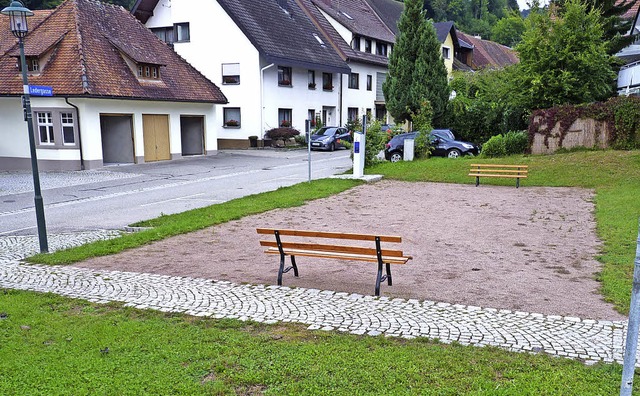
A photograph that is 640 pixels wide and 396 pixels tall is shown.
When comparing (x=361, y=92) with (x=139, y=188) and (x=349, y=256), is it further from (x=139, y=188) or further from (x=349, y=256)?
(x=349, y=256)

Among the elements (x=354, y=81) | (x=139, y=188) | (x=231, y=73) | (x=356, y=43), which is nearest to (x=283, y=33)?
(x=231, y=73)

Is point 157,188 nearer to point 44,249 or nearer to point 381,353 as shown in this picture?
point 44,249

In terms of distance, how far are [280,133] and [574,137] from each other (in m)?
17.5

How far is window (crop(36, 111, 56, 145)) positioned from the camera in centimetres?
2367

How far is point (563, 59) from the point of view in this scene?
23172 millimetres

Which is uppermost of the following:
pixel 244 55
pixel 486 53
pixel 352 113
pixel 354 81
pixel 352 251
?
pixel 486 53

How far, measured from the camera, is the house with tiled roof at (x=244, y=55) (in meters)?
34.2

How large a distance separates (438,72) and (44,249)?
25.0 metres

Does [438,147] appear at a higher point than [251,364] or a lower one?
higher

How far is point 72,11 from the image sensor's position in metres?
26.6

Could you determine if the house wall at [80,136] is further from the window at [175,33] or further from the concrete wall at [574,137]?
the concrete wall at [574,137]

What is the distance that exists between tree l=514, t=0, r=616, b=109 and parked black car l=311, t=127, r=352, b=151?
12.6 meters

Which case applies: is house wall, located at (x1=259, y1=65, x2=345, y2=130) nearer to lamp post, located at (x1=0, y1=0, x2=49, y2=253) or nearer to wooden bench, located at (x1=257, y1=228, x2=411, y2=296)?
lamp post, located at (x1=0, y1=0, x2=49, y2=253)

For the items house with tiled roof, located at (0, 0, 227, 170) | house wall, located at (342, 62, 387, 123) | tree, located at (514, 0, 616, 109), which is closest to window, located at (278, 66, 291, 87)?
house with tiled roof, located at (0, 0, 227, 170)
